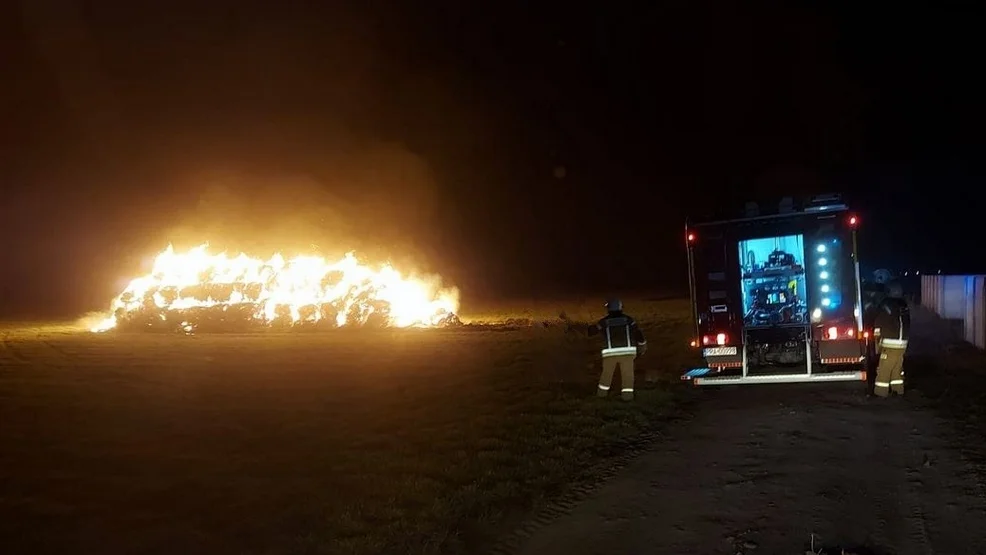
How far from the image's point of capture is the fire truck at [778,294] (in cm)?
1184

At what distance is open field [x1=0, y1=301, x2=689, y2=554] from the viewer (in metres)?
6.74

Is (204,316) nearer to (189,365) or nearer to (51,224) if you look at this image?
(189,365)

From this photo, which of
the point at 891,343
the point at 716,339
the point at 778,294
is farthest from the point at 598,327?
the point at 891,343

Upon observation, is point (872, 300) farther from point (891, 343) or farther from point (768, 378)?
point (768, 378)

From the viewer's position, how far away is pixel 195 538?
656 cm

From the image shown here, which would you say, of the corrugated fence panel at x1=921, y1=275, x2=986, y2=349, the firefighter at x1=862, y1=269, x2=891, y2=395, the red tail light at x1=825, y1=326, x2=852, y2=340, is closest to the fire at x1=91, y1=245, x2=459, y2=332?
the corrugated fence panel at x1=921, y1=275, x2=986, y2=349

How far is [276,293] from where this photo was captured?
25594mm

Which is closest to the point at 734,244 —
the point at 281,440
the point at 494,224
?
the point at 281,440

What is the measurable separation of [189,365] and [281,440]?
26.6ft

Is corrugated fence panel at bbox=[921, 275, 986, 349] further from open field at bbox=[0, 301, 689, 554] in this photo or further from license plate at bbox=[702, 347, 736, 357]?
license plate at bbox=[702, 347, 736, 357]

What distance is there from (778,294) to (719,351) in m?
1.40

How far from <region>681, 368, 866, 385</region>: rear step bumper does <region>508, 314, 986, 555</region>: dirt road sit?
109cm

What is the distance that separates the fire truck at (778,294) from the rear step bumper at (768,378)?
1 cm

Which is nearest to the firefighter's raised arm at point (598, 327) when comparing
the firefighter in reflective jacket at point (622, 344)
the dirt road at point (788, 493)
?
the firefighter in reflective jacket at point (622, 344)
